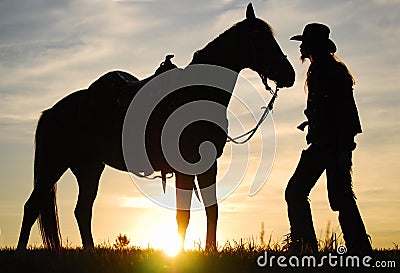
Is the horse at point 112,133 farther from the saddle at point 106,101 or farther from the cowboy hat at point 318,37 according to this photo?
the cowboy hat at point 318,37

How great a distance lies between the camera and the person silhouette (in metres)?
8.73

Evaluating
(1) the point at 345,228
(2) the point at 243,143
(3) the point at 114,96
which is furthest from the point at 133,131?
(1) the point at 345,228

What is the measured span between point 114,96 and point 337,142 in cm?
465

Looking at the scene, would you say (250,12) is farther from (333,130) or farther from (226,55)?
(333,130)

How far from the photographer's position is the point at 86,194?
12.3 metres

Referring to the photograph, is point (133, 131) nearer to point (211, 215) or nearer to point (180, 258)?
point (211, 215)

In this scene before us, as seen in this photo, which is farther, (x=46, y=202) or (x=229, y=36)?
(x=46, y=202)

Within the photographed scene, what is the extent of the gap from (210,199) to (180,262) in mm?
1879

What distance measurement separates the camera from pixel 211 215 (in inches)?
400

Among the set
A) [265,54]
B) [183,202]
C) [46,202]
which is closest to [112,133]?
[46,202]

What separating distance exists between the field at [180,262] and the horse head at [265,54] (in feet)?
8.78

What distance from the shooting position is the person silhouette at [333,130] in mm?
8734

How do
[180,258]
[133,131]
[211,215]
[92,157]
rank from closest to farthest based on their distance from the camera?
[180,258]
[211,215]
[133,131]
[92,157]

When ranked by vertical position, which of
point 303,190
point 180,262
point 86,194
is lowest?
point 180,262
